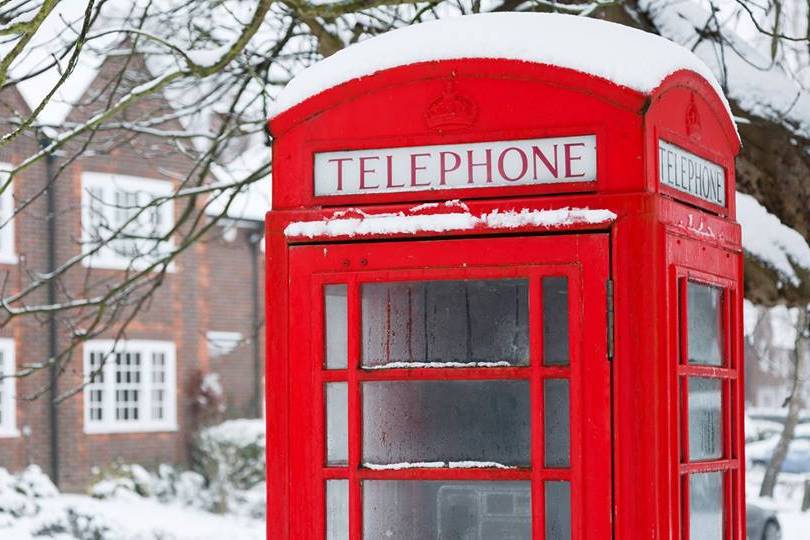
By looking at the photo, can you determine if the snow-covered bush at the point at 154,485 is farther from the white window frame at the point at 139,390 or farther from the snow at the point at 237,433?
the white window frame at the point at 139,390

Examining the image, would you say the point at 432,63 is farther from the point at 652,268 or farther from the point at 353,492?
the point at 353,492

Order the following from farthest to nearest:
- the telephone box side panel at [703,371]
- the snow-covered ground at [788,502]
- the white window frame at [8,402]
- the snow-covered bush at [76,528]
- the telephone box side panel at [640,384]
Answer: the white window frame at [8,402] < the snow-covered ground at [788,502] < the snow-covered bush at [76,528] < the telephone box side panel at [703,371] < the telephone box side panel at [640,384]

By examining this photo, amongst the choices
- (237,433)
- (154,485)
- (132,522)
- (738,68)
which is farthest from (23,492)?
(738,68)

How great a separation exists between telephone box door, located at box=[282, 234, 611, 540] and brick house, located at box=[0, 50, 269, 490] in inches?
626

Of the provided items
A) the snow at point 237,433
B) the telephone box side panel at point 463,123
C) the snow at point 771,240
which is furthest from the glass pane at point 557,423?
the snow at point 237,433

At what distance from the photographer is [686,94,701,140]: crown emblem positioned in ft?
11.9

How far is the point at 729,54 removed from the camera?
720 centimetres

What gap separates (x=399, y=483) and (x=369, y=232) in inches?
27.5

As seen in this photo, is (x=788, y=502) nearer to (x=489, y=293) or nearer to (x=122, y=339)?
(x=122, y=339)

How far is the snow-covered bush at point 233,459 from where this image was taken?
21.0 meters

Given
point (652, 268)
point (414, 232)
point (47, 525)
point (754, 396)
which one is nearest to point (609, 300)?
point (652, 268)

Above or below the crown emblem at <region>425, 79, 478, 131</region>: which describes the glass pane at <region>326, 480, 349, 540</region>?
below

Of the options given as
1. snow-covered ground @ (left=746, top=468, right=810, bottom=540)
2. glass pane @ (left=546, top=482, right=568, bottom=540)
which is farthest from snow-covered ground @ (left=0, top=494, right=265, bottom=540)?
glass pane @ (left=546, top=482, right=568, bottom=540)

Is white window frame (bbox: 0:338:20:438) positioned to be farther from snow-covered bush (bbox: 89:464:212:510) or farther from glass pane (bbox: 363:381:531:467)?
glass pane (bbox: 363:381:531:467)
